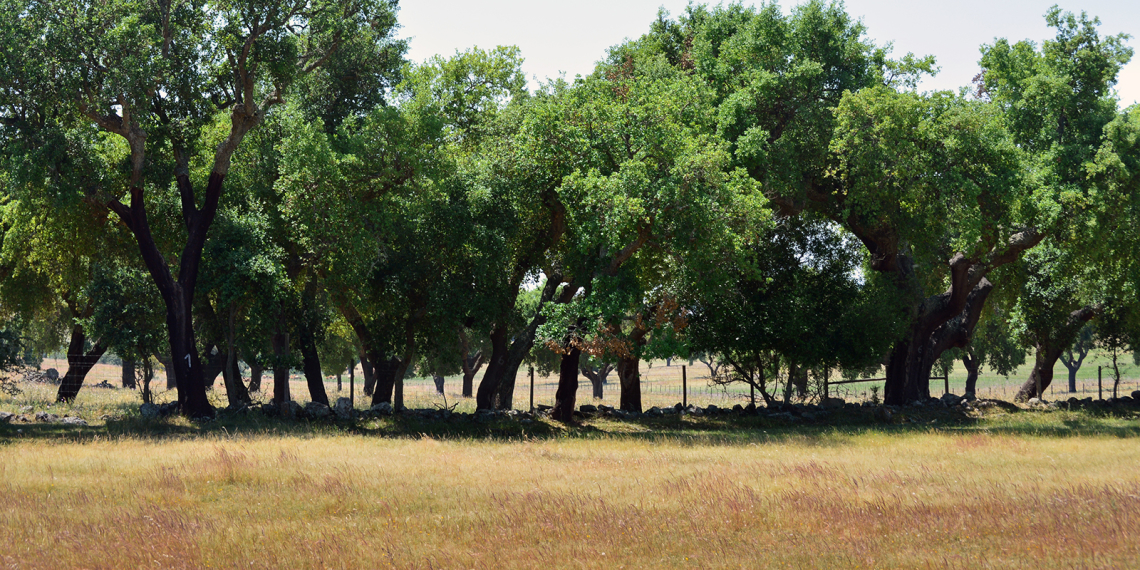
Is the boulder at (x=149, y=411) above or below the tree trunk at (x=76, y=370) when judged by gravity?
below

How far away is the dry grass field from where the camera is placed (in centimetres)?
980

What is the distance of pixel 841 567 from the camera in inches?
366

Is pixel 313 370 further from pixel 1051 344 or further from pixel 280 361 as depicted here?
pixel 1051 344

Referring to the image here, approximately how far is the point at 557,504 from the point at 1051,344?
36316mm

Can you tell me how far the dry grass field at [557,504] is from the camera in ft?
32.1

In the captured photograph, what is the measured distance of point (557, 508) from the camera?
40.8 ft

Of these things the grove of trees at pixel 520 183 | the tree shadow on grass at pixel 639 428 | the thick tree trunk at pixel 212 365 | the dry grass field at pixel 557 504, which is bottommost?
the tree shadow on grass at pixel 639 428

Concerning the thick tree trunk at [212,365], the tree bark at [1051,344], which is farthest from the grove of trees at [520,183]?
the thick tree trunk at [212,365]

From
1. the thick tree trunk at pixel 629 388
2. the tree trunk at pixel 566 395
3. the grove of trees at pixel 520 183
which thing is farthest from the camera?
the thick tree trunk at pixel 629 388

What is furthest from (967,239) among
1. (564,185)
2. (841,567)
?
(841,567)

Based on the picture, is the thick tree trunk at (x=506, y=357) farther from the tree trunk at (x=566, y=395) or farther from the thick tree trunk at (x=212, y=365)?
the thick tree trunk at (x=212, y=365)

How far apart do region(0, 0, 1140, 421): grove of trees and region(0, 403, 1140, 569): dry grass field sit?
7.00 metres

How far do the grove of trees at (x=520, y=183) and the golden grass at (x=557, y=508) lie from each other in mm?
8335

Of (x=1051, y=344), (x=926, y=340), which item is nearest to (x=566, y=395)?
(x=926, y=340)
